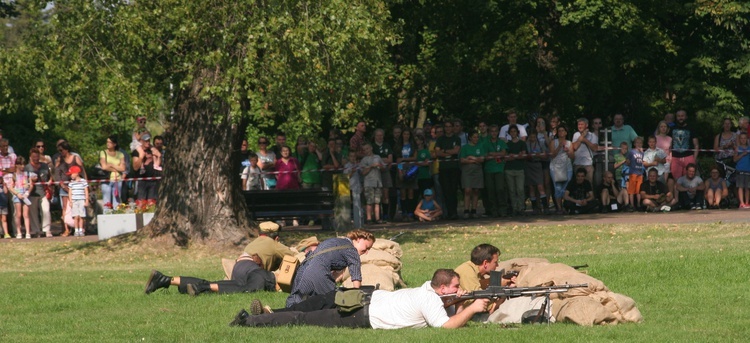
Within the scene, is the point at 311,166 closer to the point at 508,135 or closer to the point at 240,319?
the point at 508,135

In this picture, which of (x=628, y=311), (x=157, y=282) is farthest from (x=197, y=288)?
(x=628, y=311)

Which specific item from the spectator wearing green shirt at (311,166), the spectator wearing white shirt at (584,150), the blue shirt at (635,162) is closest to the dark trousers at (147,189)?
the spectator wearing green shirt at (311,166)

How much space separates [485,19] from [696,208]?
8752 millimetres

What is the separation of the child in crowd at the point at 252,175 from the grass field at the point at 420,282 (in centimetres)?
318

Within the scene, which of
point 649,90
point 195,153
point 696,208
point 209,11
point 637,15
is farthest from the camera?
point 649,90

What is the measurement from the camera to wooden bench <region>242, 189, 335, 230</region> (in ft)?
87.2

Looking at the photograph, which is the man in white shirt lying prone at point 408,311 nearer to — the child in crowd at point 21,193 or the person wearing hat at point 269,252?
the person wearing hat at point 269,252

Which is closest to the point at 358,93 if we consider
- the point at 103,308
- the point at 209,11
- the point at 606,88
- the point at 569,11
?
the point at 209,11

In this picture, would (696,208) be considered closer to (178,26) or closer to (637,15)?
(637,15)

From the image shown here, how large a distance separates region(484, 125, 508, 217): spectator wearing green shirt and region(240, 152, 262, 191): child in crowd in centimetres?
496

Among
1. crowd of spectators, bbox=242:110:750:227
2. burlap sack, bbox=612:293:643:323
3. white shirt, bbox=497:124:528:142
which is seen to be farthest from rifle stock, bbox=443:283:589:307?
white shirt, bbox=497:124:528:142

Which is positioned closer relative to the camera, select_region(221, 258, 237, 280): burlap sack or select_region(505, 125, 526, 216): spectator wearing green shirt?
select_region(221, 258, 237, 280): burlap sack

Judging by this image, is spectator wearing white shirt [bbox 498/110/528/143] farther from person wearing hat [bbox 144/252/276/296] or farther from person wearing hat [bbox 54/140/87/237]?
person wearing hat [bbox 144/252/276/296]

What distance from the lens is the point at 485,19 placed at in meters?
35.1
